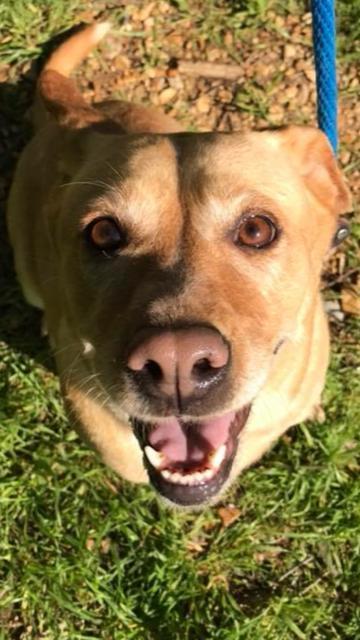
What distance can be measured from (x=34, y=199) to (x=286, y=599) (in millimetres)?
2504

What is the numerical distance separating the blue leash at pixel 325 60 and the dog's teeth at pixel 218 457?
153 cm

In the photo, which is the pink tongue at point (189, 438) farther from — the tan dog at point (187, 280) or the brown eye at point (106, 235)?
the brown eye at point (106, 235)

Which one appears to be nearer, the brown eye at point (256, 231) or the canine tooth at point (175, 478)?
the brown eye at point (256, 231)

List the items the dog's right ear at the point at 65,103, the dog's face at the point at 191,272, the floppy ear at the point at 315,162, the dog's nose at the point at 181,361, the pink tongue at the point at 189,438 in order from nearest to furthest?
the dog's nose at the point at 181,361 → the dog's face at the point at 191,272 → the pink tongue at the point at 189,438 → the floppy ear at the point at 315,162 → the dog's right ear at the point at 65,103

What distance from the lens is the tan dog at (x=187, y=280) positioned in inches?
110

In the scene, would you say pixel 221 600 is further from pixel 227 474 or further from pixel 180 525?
pixel 227 474

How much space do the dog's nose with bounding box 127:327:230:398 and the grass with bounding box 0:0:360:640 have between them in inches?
77.4

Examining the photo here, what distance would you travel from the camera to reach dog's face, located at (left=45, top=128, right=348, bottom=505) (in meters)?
2.77

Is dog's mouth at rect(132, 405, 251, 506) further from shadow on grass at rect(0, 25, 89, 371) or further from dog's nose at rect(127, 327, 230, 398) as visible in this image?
shadow on grass at rect(0, 25, 89, 371)

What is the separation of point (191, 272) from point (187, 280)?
0.16 feet

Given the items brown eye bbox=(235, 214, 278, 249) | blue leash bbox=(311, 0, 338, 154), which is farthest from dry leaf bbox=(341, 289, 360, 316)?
brown eye bbox=(235, 214, 278, 249)

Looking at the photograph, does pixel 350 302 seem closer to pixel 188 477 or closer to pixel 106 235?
pixel 188 477

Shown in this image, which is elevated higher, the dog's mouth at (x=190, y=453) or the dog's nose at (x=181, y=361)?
the dog's nose at (x=181, y=361)

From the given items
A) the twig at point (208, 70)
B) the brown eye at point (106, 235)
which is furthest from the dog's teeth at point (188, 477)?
the twig at point (208, 70)
